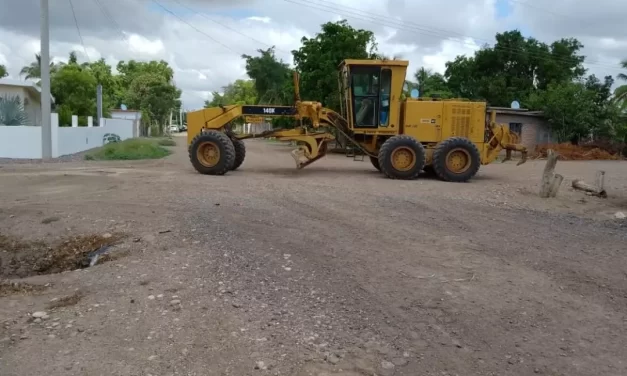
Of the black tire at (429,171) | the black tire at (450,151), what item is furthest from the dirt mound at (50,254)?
the black tire at (429,171)

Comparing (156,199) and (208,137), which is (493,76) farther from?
(156,199)

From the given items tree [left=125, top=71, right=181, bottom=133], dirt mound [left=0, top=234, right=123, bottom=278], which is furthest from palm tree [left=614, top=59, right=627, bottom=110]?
tree [left=125, top=71, right=181, bottom=133]

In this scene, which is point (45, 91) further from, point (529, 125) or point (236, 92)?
point (236, 92)

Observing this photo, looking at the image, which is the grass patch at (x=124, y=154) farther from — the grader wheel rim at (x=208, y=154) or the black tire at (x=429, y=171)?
the black tire at (x=429, y=171)

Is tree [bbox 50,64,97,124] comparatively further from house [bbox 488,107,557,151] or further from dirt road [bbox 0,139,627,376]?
dirt road [bbox 0,139,627,376]

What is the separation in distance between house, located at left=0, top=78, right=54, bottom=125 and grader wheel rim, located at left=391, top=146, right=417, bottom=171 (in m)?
24.4

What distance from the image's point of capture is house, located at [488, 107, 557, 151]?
36.3 meters

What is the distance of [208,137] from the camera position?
17.1 meters

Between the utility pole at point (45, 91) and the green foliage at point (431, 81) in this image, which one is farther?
the green foliage at point (431, 81)

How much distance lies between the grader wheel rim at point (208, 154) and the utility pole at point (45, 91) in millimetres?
10817

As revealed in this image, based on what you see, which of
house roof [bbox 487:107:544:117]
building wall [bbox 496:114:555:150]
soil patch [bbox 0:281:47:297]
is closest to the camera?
soil patch [bbox 0:281:47:297]

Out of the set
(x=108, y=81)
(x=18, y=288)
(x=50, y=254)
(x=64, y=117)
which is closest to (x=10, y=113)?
(x=64, y=117)

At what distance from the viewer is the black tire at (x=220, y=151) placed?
17.0 metres

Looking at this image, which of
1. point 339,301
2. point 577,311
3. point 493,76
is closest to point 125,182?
point 339,301
